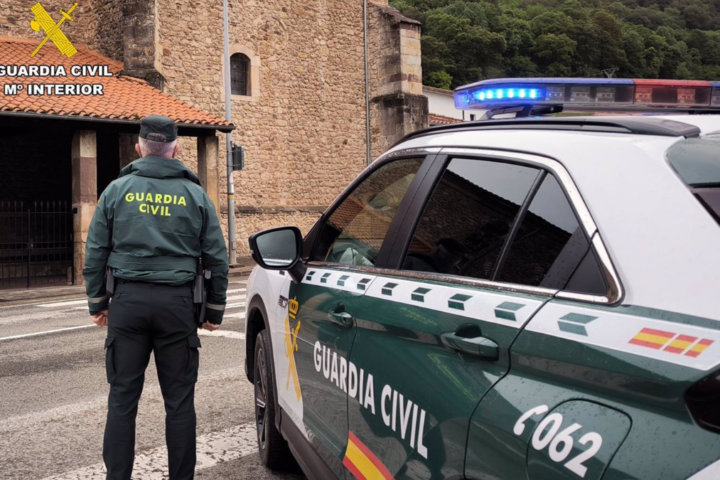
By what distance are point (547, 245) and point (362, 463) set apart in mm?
1015

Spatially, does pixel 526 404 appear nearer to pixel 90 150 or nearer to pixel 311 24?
pixel 90 150

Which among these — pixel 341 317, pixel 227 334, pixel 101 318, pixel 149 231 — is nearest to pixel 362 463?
pixel 341 317

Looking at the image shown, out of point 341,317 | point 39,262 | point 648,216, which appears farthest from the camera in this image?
point 39,262

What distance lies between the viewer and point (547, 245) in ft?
5.64

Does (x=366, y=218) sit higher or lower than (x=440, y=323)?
Answer: higher

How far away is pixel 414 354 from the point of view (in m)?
1.98

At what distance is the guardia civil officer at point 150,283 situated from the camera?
10.8 feet

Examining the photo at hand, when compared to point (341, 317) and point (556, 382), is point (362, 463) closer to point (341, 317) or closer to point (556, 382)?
point (341, 317)

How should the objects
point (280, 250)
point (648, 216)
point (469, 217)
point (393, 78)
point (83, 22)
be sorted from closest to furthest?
point (648, 216)
point (469, 217)
point (280, 250)
point (83, 22)
point (393, 78)

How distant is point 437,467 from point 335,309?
1.00 metres

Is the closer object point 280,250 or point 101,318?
point 280,250

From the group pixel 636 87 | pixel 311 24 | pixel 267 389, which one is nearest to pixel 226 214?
pixel 311 24

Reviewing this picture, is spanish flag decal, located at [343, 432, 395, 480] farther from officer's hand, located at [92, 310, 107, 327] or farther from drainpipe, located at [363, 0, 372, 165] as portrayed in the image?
drainpipe, located at [363, 0, 372, 165]

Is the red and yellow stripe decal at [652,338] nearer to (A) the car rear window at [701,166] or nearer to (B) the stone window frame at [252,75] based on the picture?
(A) the car rear window at [701,166]
